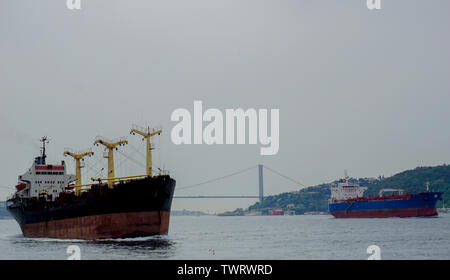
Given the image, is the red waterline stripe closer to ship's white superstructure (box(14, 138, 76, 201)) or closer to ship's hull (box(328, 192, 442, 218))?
ship's white superstructure (box(14, 138, 76, 201))

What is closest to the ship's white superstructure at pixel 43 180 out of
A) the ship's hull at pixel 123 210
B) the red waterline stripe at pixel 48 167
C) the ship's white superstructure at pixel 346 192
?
the red waterline stripe at pixel 48 167

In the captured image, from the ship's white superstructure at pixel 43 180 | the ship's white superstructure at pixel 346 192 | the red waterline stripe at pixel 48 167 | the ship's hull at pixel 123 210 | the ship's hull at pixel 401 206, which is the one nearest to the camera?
the ship's hull at pixel 123 210

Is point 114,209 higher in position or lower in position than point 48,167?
lower

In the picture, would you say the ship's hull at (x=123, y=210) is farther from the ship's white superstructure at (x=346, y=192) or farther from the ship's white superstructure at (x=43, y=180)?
the ship's white superstructure at (x=346, y=192)

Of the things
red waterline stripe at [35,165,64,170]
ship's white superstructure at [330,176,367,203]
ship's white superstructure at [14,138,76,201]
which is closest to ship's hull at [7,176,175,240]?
ship's white superstructure at [14,138,76,201]

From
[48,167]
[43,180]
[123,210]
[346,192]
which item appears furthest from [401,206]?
[123,210]

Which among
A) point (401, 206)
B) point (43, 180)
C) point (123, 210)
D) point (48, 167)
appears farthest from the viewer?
point (401, 206)

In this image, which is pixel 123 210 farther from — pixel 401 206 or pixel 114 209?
pixel 401 206

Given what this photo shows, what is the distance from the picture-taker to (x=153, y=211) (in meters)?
35.1

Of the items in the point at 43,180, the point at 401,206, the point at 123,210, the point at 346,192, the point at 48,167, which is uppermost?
the point at 48,167

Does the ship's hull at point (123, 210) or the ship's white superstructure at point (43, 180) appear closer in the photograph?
the ship's hull at point (123, 210)
